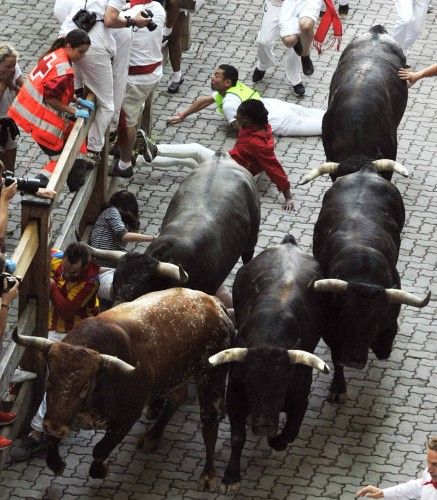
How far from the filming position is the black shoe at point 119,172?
1856 centimetres

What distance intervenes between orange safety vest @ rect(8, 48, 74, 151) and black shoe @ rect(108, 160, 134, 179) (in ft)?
7.38

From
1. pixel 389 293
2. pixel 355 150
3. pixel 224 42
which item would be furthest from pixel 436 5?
pixel 389 293

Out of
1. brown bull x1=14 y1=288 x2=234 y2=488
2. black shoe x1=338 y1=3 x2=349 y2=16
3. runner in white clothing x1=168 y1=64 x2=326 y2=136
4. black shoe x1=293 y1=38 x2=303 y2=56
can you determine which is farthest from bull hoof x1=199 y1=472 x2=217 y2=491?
black shoe x1=338 y1=3 x2=349 y2=16

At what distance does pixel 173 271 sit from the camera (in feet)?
48.6

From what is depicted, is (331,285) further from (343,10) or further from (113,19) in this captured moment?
(343,10)

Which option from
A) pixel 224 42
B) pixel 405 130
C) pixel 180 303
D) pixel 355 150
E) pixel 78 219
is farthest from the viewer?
pixel 224 42

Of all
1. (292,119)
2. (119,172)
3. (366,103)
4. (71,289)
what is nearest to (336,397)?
(71,289)

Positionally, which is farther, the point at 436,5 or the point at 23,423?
the point at 436,5

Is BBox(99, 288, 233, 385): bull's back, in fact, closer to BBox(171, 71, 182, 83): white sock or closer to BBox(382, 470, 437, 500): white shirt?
BBox(382, 470, 437, 500): white shirt

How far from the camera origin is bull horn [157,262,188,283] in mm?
14758

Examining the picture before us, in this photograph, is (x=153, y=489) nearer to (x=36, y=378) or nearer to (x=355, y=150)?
(x=36, y=378)

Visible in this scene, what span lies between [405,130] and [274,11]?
7.63 ft

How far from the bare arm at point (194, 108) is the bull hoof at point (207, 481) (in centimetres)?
654

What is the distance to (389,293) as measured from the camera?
14945mm
